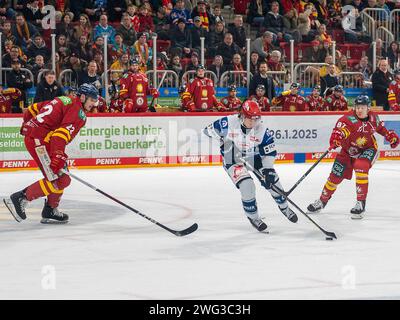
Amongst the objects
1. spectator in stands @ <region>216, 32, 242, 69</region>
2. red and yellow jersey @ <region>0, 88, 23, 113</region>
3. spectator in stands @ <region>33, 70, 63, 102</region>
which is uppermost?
spectator in stands @ <region>216, 32, 242, 69</region>

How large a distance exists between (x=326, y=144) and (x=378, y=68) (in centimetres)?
306

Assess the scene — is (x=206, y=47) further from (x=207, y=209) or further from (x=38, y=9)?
(x=207, y=209)

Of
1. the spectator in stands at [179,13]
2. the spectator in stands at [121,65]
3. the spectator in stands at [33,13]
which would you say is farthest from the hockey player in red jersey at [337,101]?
the spectator in stands at [33,13]

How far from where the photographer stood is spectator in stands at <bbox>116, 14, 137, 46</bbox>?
18234mm

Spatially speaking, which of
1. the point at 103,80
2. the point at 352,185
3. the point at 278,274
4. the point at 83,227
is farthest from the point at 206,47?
the point at 278,274

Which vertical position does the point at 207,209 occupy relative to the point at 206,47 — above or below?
below

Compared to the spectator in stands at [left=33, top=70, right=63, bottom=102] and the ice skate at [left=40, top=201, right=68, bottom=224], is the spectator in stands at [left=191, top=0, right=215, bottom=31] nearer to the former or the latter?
the spectator in stands at [left=33, top=70, right=63, bottom=102]

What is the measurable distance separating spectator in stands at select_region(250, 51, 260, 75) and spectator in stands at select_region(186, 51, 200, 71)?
1.10 metres

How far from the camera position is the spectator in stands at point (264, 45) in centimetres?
1958

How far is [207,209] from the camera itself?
11305mm

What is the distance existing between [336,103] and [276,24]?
281 centimetres

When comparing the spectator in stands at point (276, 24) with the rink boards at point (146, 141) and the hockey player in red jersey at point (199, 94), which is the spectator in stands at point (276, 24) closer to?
the hockey player in red jersey at point (199, 94)

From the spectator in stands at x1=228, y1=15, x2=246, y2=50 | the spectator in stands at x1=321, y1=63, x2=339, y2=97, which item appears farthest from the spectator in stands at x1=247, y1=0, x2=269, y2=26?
the spectator in stands at x1=321, y1=63, x2=339, y2=97

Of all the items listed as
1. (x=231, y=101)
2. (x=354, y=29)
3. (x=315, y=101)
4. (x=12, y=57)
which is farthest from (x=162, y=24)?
(x=354, y=29)
